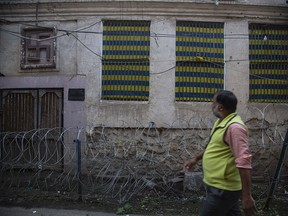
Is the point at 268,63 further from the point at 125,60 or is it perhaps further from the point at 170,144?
the point at 125,60

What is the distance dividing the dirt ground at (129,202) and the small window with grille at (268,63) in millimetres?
2329

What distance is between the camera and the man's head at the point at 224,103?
2.85m

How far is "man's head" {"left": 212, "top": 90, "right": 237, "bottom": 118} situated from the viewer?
2852mm

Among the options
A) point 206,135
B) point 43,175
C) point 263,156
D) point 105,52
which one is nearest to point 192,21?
point 105,52

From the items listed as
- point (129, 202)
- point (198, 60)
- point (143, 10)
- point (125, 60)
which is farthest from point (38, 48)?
point (129, 202)

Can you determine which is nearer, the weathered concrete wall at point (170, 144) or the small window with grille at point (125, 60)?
the weathered concrete wall at point (170, 144)

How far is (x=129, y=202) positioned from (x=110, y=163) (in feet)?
2.68

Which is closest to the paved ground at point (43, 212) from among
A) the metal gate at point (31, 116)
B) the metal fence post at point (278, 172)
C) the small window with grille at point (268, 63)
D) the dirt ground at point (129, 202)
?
the dirt ground at point (129, 202)

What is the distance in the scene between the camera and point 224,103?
2875 millimetres

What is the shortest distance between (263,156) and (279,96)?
143cm

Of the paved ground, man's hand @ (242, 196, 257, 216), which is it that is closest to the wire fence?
the paved ground

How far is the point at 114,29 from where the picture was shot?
274 inches

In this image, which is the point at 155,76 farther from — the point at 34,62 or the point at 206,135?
the point at 34,62

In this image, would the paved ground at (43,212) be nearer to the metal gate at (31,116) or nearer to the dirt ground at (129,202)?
the dirt ground at (129,202)
